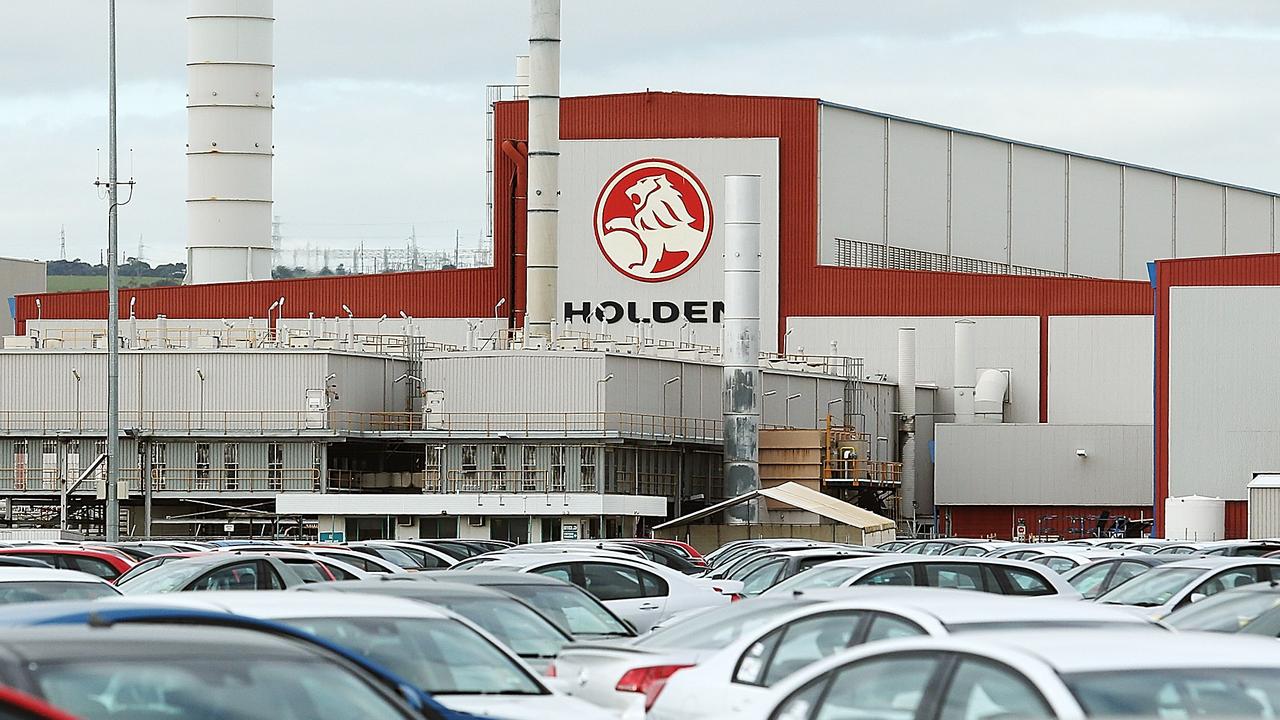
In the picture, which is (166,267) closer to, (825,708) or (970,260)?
(970,260)

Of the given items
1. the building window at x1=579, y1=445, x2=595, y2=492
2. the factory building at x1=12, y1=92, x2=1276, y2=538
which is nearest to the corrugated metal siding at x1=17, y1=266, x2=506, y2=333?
the factory building at x1=12, y1=92, x2=1276, y2=538

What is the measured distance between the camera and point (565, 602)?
14.7 metres

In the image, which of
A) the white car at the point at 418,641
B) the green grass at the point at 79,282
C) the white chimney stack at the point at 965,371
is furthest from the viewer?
the green grass at the point at 79,282

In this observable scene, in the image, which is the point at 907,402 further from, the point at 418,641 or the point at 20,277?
the point at 418,641

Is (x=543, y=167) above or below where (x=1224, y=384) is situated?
above

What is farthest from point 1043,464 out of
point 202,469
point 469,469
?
point 202,469

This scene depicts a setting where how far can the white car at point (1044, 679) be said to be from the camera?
6605mm

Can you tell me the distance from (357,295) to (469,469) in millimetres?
14979

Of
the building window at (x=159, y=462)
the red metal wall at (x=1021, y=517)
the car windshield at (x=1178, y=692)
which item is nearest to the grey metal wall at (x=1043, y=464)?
the red metal wall at (x=1021, y=517)

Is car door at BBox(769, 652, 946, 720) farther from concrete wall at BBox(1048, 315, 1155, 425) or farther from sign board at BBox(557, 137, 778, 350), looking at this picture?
concrete wall at BBox(1048, 315, 1155, 425)

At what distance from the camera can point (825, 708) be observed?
740cm

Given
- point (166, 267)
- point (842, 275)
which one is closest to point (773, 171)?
point (842, 275)

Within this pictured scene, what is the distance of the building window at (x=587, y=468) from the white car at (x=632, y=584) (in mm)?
38079

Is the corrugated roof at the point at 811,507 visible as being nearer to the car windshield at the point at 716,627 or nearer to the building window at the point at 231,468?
the building window at the point at 231,468
